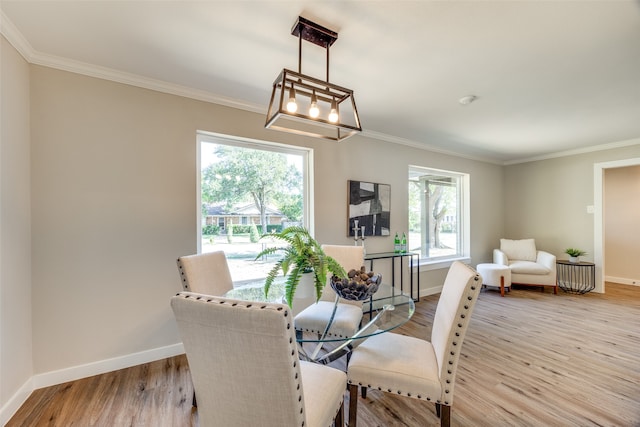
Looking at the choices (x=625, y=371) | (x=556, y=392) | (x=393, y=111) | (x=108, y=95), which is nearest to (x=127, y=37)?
(x=108, y=95)

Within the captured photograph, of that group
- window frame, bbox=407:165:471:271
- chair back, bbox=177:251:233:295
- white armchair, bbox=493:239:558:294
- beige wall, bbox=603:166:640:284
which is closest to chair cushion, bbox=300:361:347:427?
chair back, bbox=177:251:233:295

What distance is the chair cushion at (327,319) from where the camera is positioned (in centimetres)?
170

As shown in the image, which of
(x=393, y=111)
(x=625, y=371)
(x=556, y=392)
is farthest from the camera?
(x=393, y=111)

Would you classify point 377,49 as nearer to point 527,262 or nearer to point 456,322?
point 456,322

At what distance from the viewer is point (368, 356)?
1520mm

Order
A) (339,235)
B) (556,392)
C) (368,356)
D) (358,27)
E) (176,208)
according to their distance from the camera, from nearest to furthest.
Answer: (368,356) < (358,27) < (556,392) < (176,208) < (339,235)

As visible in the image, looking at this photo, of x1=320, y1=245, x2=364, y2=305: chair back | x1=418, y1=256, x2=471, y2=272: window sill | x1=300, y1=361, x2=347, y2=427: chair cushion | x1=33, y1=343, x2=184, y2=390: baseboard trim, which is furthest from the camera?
x1=418, y1=256, x2=471, y2=272: window sill

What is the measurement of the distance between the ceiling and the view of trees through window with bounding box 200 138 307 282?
1.71 feet

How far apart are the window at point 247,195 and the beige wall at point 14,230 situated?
45.6 inches

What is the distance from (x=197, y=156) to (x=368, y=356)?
2255 mm

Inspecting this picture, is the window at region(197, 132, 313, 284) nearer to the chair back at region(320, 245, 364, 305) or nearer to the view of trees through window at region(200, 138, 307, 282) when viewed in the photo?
the view of trees through window at region(200, 138, 307, 282)

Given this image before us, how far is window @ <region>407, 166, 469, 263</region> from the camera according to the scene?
174 inches

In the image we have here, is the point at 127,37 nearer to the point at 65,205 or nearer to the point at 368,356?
the point at 65,205

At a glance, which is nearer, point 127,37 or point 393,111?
point 127,37
